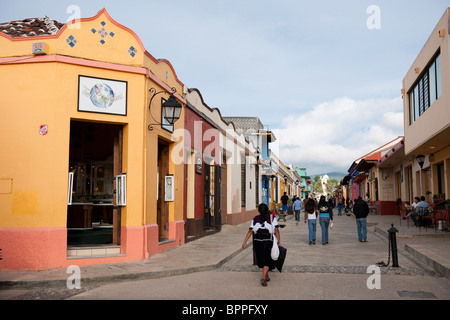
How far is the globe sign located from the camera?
10.2 meters

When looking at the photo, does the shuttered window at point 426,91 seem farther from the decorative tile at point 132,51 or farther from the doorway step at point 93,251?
the doorway step at point 93,251

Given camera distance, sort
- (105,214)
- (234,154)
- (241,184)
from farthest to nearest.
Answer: (241,184) < (234,154) < (105,214)

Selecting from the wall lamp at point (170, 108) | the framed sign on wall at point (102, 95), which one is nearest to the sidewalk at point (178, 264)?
the wall lamp at point (170, 108)

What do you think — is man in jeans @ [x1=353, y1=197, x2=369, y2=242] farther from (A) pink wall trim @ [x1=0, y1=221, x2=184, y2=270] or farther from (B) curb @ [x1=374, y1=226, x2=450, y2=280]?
(A) pink wall trim @ [x1=0, y1=221, x2=184, y2=270]

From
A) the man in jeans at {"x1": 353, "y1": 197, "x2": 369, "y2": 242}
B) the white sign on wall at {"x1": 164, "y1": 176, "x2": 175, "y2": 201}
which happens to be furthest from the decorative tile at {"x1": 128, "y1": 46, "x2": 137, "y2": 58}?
the man in jeans at {"x1": 353, "y1": 197, "x2": 369, "y2": 242}

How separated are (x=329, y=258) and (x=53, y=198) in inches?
262

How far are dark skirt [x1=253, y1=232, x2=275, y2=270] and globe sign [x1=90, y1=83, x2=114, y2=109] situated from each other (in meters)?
4.76

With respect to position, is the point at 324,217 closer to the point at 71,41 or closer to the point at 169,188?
the point at 169,188

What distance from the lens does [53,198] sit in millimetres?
9562

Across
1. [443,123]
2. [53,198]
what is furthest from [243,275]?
[443,123]

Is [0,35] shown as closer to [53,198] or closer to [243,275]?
[53,198]

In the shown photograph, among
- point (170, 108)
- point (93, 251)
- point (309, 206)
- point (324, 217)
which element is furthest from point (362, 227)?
point (93, 251)

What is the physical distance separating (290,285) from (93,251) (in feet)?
15.7

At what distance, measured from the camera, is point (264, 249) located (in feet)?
Result: 25.9
